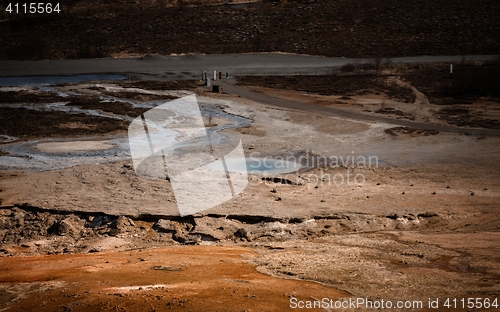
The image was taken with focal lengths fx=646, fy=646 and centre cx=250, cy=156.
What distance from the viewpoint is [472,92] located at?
118 feet

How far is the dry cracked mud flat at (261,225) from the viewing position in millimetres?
11273

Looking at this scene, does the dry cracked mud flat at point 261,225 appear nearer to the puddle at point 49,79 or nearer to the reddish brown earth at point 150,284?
the reddish brown earth at point 150,284

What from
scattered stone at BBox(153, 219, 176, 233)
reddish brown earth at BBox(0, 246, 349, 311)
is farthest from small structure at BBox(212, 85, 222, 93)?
reddish brown earth at BBox(0, 246, 349, 311)

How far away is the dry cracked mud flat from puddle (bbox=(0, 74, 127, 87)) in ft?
38.5

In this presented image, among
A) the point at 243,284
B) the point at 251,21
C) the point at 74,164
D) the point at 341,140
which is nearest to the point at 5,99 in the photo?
the point at 74,164

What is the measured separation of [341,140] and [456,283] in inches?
545

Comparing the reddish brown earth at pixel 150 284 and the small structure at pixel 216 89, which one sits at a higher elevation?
the small structure at pixel 216 89

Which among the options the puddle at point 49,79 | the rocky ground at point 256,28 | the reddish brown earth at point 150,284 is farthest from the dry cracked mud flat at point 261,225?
the rocky ground at point 256,28

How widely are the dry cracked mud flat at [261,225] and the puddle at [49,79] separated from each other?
11724mm

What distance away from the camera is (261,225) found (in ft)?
51.8

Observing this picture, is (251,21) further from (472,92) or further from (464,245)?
(464,245)

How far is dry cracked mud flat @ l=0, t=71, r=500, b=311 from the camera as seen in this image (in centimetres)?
1127

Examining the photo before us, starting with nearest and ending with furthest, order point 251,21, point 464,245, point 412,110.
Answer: point 464,245
point 412,110
point 251,21

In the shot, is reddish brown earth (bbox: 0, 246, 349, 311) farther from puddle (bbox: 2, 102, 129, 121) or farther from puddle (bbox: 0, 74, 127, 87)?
puddle (bbox: 0, 74, 127, 87)
